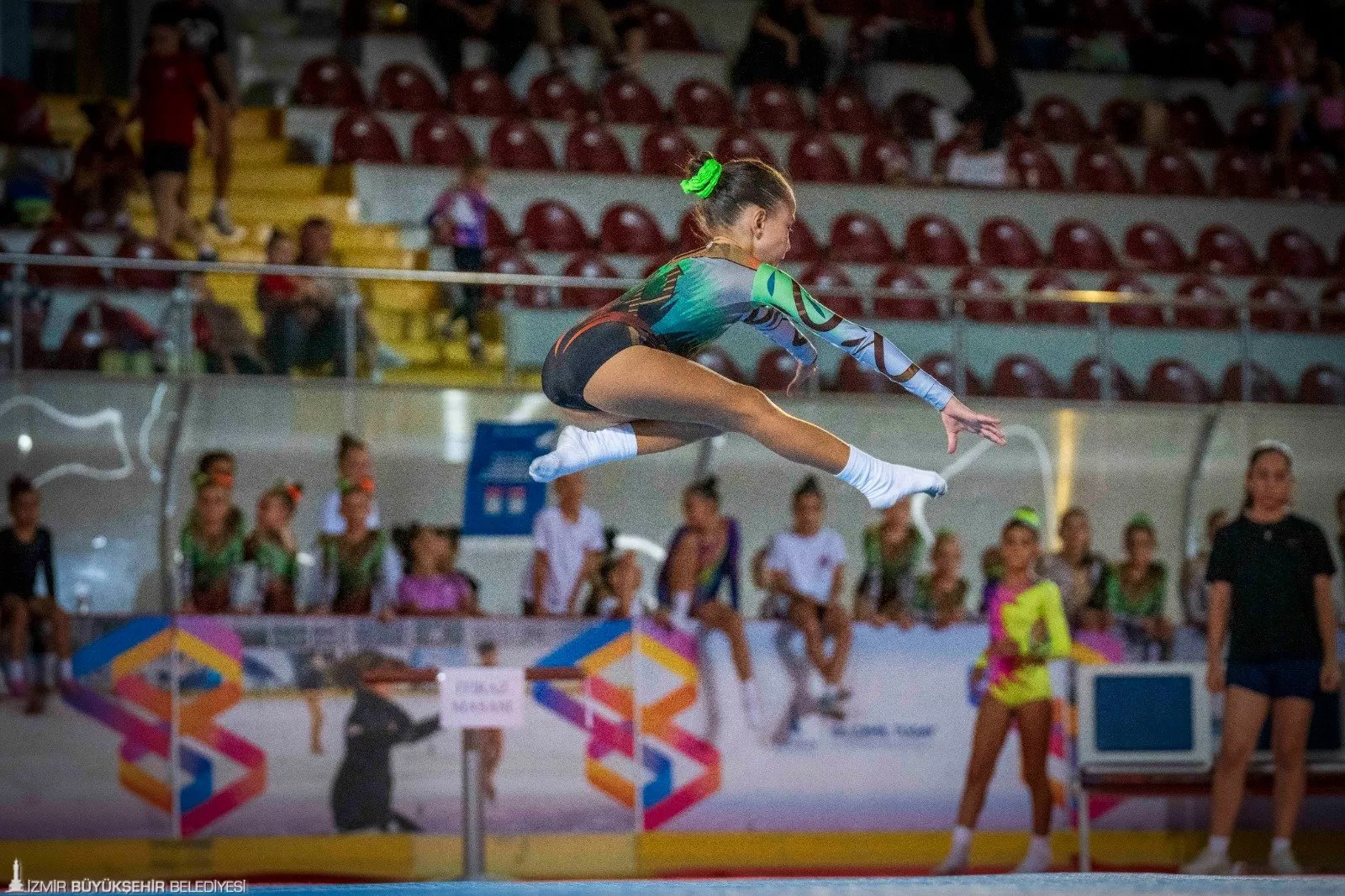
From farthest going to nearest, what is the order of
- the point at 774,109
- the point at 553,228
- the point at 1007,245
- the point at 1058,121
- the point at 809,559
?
the point at 1058,121, the point at 774,109, the point at 1007,245, the point at 553,228, the point at 809,559

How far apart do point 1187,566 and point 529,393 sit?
355 centimetres

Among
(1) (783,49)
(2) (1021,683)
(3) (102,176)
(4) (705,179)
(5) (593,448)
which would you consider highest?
(1) (783,49)

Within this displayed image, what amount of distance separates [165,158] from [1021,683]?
5.96m

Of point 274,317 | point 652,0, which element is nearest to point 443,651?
point 274,317

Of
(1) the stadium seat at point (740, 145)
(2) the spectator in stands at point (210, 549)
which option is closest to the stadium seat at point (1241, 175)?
(1) the stadium seat at point (740, 145)

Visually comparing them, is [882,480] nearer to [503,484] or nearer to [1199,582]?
[503,484]

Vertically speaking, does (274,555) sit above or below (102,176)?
below

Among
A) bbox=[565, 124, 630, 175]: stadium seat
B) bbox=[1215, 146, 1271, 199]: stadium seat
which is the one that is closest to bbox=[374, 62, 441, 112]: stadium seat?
bbox=[565, 124, 630, 175]: stadium seat

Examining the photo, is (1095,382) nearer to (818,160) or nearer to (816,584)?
(816,584)

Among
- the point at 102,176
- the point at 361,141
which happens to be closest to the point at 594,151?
the point at 361,141

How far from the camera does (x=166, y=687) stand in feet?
25.8

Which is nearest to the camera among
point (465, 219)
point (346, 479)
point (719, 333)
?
point (719, 333)

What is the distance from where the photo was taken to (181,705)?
7875 mm

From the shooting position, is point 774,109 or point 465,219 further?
point 774,109
